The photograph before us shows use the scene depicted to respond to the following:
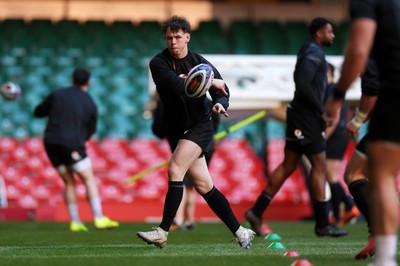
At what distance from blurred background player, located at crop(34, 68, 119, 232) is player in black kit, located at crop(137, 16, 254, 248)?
4.60 meters

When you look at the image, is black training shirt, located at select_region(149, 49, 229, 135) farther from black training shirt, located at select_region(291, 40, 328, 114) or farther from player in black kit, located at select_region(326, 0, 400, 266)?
player in black kit, located at select_region(326, 0, 400, 266)

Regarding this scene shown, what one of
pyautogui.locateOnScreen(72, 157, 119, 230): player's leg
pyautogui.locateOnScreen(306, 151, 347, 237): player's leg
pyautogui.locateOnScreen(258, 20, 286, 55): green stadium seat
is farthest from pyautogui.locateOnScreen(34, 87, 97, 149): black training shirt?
pyautogui.locateOnScreen(258, 20, 286, 55): green stadium seat

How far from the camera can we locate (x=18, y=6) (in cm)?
2356

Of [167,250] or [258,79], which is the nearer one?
[167,250]

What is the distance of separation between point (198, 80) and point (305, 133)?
275cm

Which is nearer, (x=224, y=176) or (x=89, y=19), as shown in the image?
(x=224, y=176)

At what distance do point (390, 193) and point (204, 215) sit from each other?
11952 mm

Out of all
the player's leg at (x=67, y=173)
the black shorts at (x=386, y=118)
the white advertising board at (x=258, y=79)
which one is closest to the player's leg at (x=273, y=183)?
the player's leg at (x=67, y=173)

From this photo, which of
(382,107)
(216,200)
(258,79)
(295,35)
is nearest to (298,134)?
(216,200)

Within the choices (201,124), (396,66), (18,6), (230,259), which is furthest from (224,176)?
(396,66)

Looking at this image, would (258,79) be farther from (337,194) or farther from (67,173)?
(67,173)

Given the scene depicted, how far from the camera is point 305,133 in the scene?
949cm

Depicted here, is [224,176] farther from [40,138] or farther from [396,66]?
[396,66]

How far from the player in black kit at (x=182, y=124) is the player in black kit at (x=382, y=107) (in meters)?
2.26
